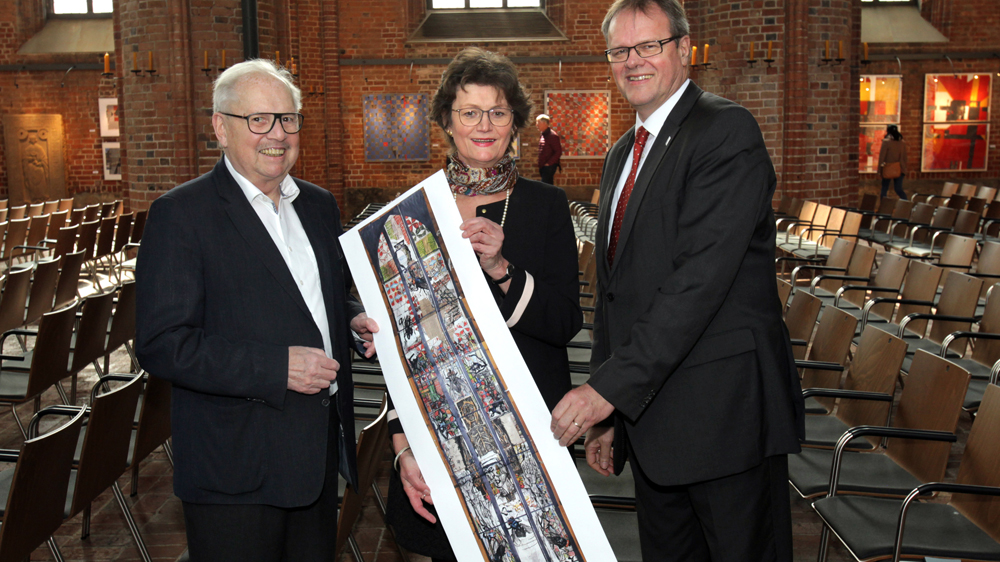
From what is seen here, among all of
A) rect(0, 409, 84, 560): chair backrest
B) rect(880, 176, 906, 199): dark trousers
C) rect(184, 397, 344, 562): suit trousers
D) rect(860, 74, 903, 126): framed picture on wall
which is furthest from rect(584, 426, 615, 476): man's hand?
rect(860, 74, 903, 126): framed picture on wall

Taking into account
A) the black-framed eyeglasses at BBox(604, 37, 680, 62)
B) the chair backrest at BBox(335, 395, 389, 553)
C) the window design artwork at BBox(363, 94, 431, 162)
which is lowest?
the chair backrest at BBox(335, 395, 389, 553)

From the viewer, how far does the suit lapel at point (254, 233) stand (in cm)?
199

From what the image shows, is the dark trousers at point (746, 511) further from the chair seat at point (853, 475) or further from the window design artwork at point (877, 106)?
the window design artwork at point (877, 106)

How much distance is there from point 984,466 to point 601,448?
1.50m

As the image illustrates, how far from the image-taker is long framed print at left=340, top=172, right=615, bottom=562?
183 centimetres

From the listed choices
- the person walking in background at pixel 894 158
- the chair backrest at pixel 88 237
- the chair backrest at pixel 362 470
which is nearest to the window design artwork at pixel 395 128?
the chair backrest at pixel 88 237

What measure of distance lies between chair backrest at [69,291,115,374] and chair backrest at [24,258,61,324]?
1225mm

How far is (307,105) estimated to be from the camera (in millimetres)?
16594

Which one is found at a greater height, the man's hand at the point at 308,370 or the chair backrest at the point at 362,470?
the man's hand at the point at 308,370

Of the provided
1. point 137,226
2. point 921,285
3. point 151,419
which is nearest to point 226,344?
point 151,419

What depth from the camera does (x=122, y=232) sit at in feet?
→ 32.2

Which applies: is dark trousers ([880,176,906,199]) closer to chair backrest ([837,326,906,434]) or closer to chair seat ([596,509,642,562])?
chair backrest ([837,326,906,434])

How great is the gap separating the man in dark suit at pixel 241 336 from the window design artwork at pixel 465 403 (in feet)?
0.54

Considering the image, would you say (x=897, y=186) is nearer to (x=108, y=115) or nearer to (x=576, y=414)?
(x=576, y=414)
